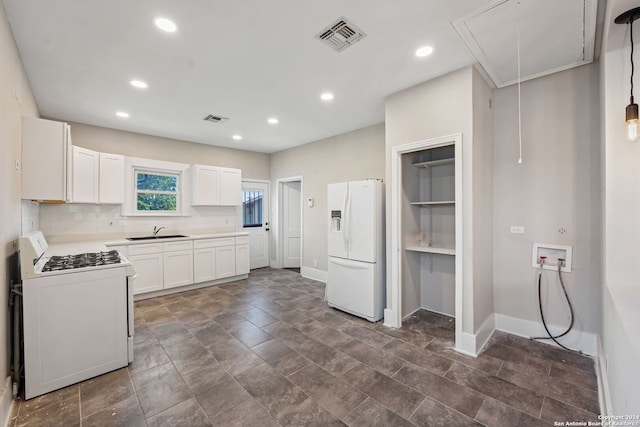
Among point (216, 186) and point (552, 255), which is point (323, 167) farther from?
point (552, 255)

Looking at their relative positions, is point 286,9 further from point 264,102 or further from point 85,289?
point 85,289

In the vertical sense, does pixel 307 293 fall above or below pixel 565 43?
below

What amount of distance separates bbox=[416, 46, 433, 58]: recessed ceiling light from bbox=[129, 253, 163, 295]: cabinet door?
4598mm

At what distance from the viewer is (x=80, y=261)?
101 inches

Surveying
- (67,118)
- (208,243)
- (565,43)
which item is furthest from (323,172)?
(67,118)

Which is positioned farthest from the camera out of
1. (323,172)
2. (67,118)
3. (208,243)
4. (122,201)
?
(323,172)

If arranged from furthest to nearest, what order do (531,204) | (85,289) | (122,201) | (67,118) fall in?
1. (122,201)
2. (67,118)
3. (531,204)
4. (85,289)

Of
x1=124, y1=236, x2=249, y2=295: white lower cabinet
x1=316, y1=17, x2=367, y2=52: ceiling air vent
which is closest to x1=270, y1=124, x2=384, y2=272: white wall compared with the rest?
x1=124, y1=236, x2=249, y2=295: white lower cabinet

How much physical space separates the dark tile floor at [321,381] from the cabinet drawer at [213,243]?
65.0 inches

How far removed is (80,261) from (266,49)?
8.59ft

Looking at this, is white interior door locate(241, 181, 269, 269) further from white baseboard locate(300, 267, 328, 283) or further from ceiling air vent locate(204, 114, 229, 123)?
ceiling air vent locate(204, 114, 229, 123)

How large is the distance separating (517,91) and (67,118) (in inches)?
241

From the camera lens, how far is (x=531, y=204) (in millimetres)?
2951

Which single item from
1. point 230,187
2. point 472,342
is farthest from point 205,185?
point 472,342
